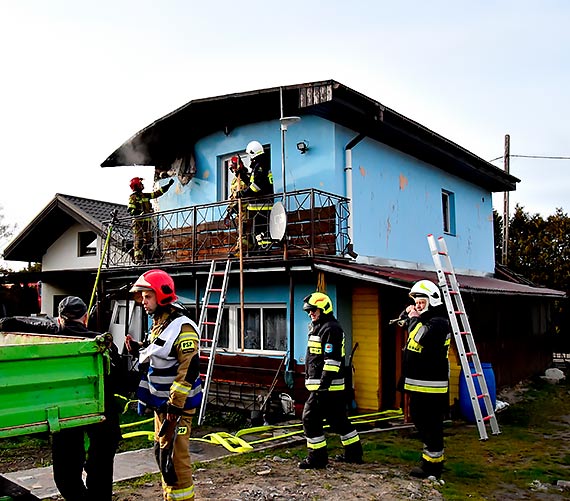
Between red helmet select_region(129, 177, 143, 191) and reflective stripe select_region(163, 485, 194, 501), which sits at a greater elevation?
red helmet select_region(129, 177, 143, 191)

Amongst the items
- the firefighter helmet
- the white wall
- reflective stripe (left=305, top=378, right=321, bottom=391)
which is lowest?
reflective stripe (left=305, top=378, right=321, bottom=391)

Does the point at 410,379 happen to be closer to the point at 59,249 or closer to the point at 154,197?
the point at 154,197

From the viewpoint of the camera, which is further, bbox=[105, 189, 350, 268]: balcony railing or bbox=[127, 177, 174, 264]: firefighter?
bbox=[127, 177, 174, 264]: firefighter

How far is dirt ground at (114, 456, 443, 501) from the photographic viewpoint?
5.57 m

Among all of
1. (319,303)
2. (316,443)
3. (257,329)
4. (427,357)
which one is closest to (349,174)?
(257,329)

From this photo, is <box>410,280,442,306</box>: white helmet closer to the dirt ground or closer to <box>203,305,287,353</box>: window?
the dirt ground

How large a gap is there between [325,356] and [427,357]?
3.86 feet

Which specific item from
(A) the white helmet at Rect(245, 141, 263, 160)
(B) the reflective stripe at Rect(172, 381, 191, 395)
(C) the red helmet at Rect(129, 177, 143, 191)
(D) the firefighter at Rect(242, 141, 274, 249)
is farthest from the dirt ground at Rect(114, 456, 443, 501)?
(C) the red helmet at Rect(129, 177, 143, 191)

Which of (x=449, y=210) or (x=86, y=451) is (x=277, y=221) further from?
(x=449, y=210)

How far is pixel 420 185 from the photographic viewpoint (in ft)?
41.5

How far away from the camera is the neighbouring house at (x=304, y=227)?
32.0 ft

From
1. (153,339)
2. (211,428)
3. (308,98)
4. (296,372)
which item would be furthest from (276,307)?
(153,339)

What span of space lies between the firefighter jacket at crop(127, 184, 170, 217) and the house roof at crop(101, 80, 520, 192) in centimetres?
93

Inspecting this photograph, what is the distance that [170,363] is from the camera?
15.1 ft
